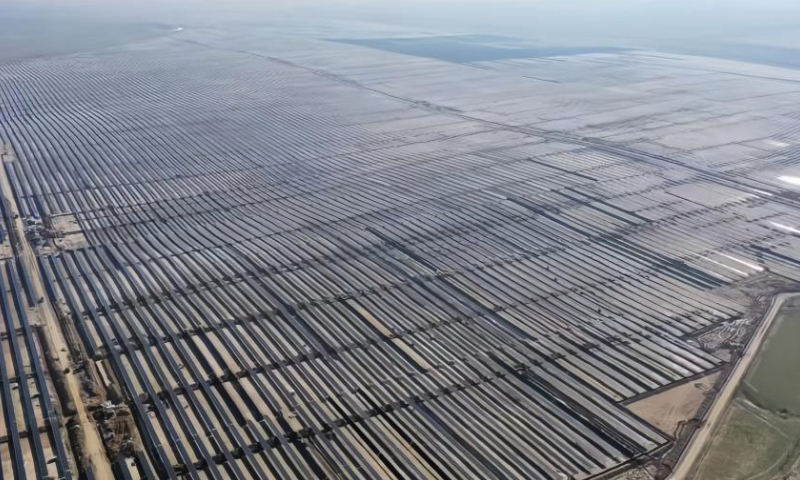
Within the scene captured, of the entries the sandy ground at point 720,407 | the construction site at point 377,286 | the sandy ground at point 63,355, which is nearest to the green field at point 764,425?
the sandy ground at point 720,407

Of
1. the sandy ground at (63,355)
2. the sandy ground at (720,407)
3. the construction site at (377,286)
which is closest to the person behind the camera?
the sandy ground at (63,355)

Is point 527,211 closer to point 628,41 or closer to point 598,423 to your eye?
point 598,423

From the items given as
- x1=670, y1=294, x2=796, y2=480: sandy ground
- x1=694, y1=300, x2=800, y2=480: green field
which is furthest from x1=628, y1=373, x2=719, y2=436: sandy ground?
x1=694, y1=300, x2=800, y2=480: green field

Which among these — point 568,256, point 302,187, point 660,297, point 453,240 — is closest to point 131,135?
point 302,187

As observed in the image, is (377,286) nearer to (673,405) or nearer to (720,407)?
(673,405)

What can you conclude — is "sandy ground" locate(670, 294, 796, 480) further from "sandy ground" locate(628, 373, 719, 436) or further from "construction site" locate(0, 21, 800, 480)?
"sandy ground" locate(628, 373, 719, 436)

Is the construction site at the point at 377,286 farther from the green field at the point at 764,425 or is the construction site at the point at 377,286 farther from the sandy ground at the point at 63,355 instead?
the green field at the point at 764,425
